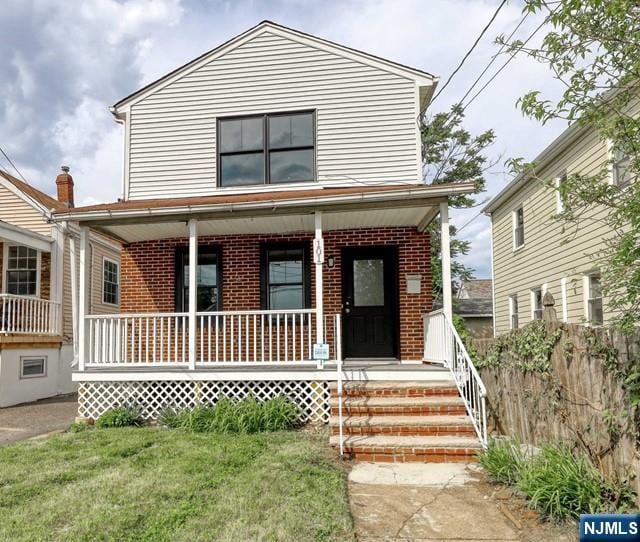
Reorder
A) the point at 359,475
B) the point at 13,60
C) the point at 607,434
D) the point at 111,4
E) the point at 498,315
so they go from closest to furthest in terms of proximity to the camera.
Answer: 1. the point at 607,434
2. the point at 359,475
3. the point at 111,4
4. the point at 13,60
5. the point at 498,315

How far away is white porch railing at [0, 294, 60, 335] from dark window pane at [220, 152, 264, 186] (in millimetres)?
5713

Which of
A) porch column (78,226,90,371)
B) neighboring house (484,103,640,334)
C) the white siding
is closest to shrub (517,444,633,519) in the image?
neighboring house (484,103,640,334)

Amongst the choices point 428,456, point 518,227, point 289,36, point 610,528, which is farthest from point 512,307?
point 610,528

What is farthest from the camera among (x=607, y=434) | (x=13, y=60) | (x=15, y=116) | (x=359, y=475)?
(x=15, y=116)

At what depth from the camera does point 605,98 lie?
3.64 m

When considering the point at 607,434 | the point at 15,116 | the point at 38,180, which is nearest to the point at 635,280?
the point at 607,434

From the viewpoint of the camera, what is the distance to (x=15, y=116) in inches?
515

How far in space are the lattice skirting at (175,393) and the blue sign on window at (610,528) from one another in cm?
449

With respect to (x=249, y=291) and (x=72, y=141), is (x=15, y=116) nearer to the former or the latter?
(x=72, y=141)

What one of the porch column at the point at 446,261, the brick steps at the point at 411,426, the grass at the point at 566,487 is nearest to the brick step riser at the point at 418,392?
the brick steps at the point at 411,426

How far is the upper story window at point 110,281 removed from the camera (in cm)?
→ 1491

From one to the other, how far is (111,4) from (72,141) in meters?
6.84

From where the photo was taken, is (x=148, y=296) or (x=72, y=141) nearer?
(x=148, y=296)

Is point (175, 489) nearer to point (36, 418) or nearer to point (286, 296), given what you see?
point (286, 296)
